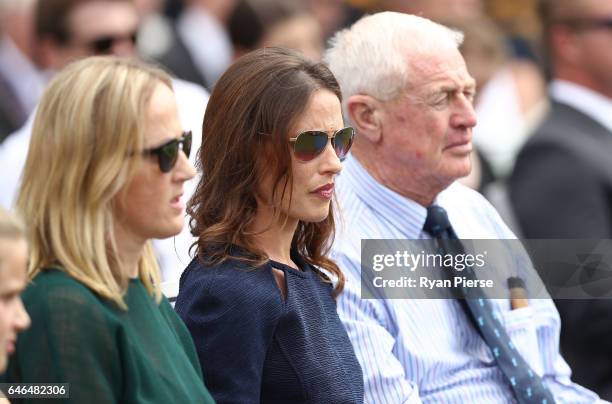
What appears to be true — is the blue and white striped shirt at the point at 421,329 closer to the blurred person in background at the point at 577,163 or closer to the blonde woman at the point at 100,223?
the blurred person in background at the point at 577,163

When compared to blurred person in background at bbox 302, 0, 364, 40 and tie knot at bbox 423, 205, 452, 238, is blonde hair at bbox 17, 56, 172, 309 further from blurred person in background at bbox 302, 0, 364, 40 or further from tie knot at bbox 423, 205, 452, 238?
blurred person in background at bbox 302, 0, 364, 40

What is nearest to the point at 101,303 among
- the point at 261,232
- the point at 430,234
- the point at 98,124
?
the point at 98,124

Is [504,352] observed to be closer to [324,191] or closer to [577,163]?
[324,191]

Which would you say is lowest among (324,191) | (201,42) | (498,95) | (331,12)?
(324,191)

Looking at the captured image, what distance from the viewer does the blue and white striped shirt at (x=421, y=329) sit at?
361 cm

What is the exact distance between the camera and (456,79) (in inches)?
159

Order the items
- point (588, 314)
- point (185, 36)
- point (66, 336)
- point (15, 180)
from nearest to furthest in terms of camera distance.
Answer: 1. point (66, 336)
2. point (588, 314)
3. point (15, 180)
4. point (185, 36)

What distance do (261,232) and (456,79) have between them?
102cm

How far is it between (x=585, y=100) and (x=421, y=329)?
209cm

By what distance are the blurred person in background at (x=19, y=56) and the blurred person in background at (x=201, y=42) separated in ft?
2.97

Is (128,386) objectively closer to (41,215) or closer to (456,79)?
(41,215)

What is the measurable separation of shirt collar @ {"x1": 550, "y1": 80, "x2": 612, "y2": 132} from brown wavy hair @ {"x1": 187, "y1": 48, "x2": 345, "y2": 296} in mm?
2292

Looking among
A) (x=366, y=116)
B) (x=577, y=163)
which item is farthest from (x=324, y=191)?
(x=577, y=163)

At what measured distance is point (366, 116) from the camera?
4043 mm
